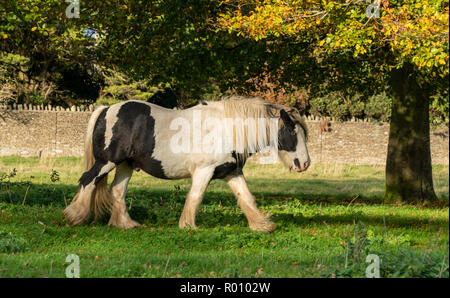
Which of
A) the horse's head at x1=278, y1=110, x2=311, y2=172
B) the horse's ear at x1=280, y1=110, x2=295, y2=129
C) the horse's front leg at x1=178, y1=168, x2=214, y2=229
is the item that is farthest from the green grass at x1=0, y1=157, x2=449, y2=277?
the horse's ear at x1=280, y1=110, x2=295, y2=129

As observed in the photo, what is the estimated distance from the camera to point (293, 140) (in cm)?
898

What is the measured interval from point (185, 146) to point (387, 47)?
771 cm

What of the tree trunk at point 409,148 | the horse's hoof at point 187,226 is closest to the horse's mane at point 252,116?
the horse's hoof at point 187,226

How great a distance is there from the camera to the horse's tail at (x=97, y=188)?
9.41 m

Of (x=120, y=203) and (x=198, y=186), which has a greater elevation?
(x=198, y=186)

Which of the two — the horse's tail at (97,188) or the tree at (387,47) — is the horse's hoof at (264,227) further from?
the tree at (387,47)

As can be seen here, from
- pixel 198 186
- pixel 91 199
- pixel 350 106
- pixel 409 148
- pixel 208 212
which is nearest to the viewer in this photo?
pixel 198 186

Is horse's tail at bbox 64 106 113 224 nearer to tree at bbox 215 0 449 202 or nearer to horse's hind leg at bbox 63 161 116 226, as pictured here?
horse's hind leg at bbox 63 161 116 226

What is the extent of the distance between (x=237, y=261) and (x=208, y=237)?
63.1 inches

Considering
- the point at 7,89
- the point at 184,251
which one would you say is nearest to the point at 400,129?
the point at 184,251

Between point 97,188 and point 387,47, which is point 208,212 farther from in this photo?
point 387,47

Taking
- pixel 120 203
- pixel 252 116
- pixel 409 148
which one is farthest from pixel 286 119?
pixel 409 148

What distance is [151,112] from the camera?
9211 millimetres

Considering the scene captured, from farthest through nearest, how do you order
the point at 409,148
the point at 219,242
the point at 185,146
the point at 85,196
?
the point at 409,148 < the point at 85,196 < the point at 185,146 < the point at 219,242
